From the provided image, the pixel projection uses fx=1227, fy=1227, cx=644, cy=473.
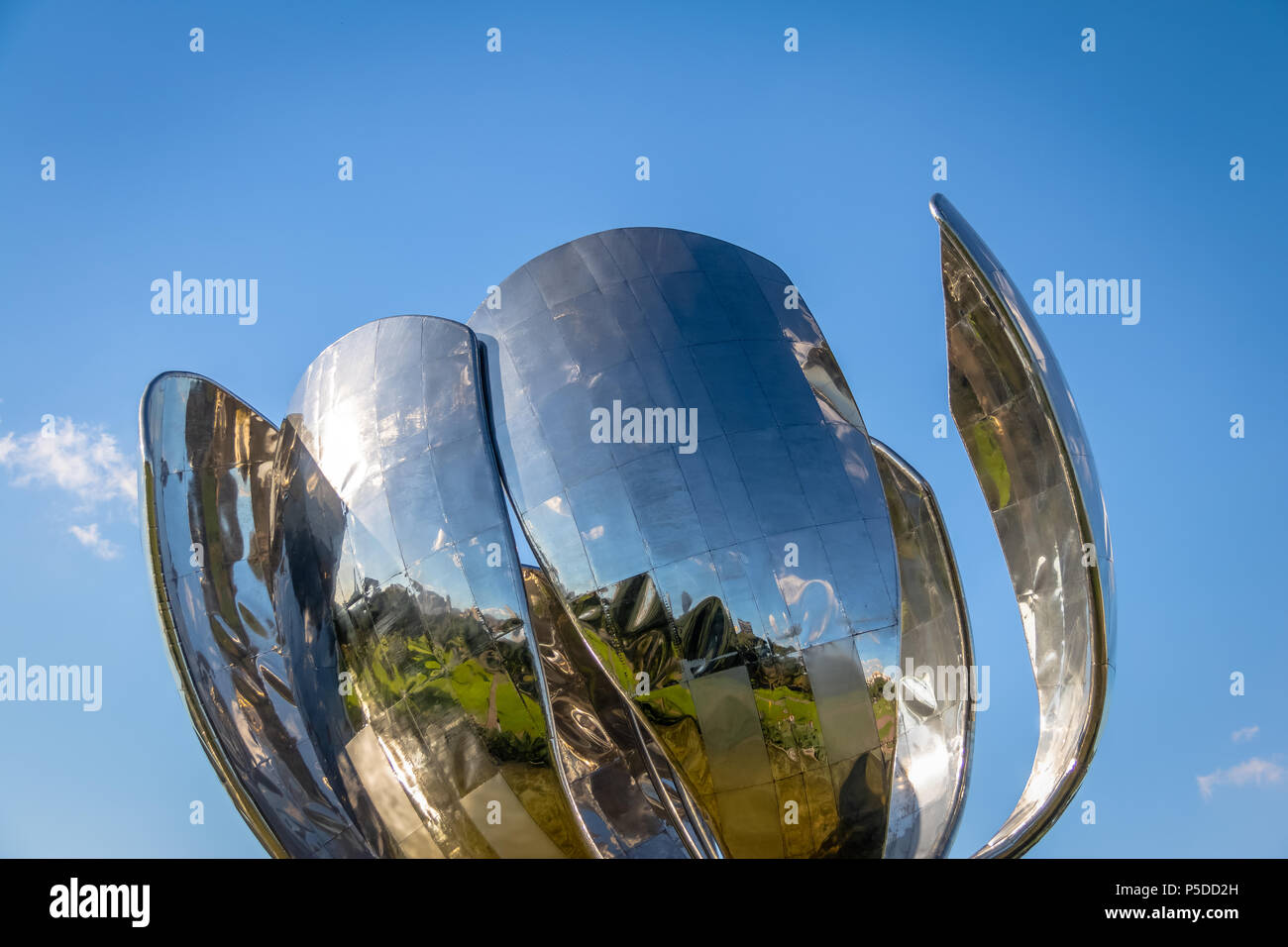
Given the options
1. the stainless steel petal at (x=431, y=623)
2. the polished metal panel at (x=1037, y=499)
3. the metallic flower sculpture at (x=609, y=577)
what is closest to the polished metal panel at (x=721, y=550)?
the metallic flower sculpture at (x=609, y=577)

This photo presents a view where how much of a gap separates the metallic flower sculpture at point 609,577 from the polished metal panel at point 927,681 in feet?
0.15

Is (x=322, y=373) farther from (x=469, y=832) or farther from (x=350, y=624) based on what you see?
(x=469, y=832)

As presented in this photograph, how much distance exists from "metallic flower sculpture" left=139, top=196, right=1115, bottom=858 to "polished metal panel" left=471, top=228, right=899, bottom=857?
0.9 inches

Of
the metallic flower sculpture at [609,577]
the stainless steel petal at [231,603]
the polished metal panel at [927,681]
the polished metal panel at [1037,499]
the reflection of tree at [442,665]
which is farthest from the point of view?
the polished metal panel at [927,681]

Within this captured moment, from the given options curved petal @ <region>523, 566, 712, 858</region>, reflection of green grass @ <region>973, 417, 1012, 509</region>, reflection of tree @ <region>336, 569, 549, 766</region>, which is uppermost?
reflection of green grass @ <region>973, 417, 1012, 509</region>

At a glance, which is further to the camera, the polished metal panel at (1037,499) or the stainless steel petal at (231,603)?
the polished metal panel at (1037,499)

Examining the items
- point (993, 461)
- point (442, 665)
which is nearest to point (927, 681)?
point (993, 461)

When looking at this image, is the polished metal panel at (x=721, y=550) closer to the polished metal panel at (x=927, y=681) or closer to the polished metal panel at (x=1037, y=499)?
the polished metal panel at (x=927, y=681)

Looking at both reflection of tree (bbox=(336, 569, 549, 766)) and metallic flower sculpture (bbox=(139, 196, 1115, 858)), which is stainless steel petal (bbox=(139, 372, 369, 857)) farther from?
reflection of tree (bbox=(336, 569, 549, 766))

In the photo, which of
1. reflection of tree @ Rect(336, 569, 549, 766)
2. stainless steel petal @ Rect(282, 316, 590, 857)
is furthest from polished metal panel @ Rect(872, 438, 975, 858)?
reflection of tree @ Rect(336, 569, 549, 766)

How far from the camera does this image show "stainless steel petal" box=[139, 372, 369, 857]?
29.4 ft

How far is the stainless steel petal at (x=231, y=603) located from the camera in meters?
8.96

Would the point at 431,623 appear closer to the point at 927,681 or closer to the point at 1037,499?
the point at 927,681
